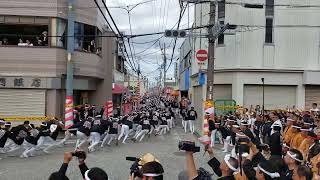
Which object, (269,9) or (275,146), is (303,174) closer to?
(275,146)

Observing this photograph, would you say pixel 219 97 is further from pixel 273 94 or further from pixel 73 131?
pixel 73 131

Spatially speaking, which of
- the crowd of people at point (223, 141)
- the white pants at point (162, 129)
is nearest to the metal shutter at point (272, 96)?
the crowd of people at point (223, 141)

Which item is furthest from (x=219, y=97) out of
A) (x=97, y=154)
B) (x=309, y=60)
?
(x=97, y=154)

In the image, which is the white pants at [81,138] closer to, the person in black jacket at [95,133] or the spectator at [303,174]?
the person in black jacket at [95,133]

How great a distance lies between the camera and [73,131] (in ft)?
60.5

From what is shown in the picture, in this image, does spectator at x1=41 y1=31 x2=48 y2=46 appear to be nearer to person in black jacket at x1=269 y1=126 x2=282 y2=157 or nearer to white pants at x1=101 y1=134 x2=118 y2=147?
white pants at x1=101 y1=134 x2=118 y2=147

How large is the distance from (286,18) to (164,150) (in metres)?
14.3

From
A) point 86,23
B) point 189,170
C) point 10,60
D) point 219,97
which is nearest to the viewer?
point 189,170

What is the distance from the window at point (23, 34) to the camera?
2536 cm

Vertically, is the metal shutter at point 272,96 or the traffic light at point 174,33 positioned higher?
the traffic light at point 174,33

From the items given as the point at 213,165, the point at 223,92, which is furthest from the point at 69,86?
the point at 213,165

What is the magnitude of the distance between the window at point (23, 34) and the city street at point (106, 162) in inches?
319

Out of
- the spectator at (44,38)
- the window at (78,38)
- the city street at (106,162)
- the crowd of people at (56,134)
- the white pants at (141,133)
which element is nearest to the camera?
the city street at (106,162)

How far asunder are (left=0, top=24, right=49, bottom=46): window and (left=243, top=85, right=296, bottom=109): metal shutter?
41.3 feet
